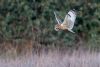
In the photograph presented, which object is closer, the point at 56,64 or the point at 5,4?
the point at 56,64

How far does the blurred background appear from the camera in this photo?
477 inches

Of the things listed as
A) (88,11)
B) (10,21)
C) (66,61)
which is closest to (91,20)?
(88,11)

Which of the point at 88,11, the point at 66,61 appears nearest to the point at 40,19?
the point at 88,11

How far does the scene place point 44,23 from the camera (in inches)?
480

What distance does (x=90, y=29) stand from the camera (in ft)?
41.1

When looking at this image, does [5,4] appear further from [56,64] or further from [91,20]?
[56,64]

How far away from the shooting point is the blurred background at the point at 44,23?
1212 cm

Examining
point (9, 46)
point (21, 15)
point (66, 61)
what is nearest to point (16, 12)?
point (21, 15)

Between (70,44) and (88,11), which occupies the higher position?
(88,11)

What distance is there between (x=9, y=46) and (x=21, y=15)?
2.97 feet

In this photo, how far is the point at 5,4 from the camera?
480 inches

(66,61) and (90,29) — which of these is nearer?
(66,61)

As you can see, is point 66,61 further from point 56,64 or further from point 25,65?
point 25,65

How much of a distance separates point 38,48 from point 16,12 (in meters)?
1.17
